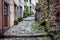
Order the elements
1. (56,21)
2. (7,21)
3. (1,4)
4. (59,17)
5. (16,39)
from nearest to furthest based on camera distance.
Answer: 1. (59,17)
2. (56,21)
3. (16,39)
4. (1,4)
5. (7,21)

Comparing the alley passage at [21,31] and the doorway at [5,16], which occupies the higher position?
the doorway at [5,16]

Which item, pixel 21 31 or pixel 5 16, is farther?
pixel 5 16

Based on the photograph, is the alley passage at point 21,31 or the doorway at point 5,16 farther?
the doorway at point 5,16

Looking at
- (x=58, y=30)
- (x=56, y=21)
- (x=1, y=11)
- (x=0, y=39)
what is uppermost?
(x=1, y=11)

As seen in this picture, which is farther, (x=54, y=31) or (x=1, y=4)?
(x=1, y=4)

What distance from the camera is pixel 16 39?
733 centimetres

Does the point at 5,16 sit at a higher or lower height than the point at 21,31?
higher

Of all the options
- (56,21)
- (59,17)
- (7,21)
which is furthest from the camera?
(7,21)

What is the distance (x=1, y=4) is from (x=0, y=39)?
2.20m

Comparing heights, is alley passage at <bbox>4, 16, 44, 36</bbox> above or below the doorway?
below

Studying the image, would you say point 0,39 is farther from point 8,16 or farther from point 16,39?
point 8,16

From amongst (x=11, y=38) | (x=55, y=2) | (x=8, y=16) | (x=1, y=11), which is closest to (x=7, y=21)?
(x=8, y=16)

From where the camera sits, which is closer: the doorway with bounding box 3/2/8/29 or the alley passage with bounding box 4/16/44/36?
the alley passage with bounding box 4/16/44/36

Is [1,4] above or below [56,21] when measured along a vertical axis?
above
